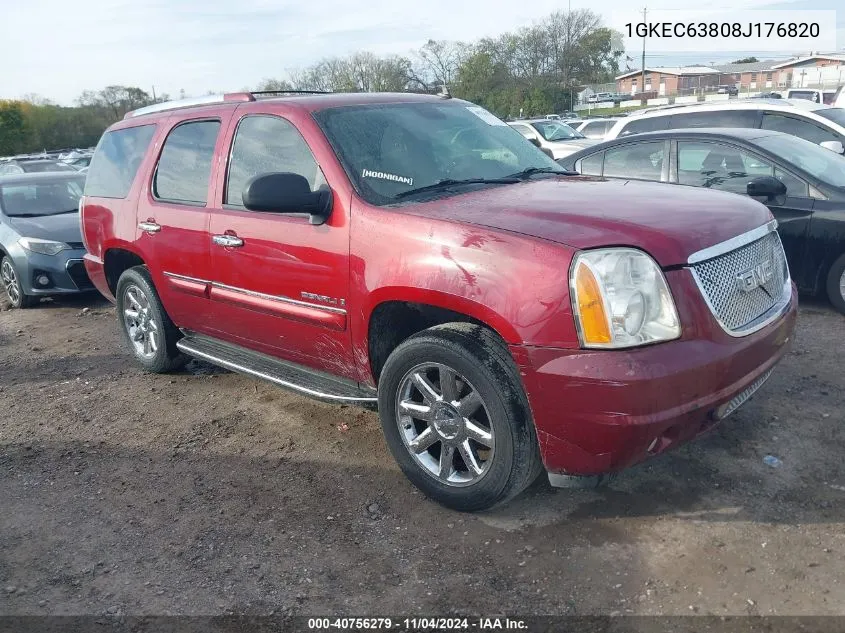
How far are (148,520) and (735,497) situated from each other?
2.77 meters

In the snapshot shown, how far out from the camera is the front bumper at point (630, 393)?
107 inches

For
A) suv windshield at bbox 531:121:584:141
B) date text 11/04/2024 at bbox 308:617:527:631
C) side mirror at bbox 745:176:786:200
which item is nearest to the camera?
date text 11/04/2024 at bbox 308:617:527:631

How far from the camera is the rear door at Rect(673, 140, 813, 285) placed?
596 cm

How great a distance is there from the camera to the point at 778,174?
6160 millimetres

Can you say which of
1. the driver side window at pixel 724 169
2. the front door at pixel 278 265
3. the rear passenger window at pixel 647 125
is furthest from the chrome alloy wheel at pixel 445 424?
the rear passenger window at pixel 647 125

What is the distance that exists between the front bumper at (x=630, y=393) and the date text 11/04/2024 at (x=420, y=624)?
2.11 ft

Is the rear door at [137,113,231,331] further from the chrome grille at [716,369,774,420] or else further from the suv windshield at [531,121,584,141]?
the suv windshield at [531,121,584,141]

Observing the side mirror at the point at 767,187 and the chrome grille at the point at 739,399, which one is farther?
the side mirror at the point at 767,187

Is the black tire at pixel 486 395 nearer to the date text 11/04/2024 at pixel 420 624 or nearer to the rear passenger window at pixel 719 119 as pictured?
the date text 11/04/2024 at pixel 420 624

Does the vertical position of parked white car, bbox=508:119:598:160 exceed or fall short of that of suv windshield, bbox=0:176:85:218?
it exceeds it

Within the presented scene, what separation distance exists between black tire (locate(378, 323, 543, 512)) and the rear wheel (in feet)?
21.6

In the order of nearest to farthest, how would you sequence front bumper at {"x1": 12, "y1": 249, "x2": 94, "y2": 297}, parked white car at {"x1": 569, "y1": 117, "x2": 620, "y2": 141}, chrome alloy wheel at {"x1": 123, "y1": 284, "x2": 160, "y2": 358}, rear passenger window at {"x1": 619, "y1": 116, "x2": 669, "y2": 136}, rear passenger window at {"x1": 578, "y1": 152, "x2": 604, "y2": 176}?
chrome alloy wheel at {"x1": 123, "y1": 284, "x2": 160, "y2": 358} < rear passenger window at {"x1": 578, "y1": 152, "x2": 604, "y2": 176} < front bumper at {"x1": 12, "y1": 249, "x2": 94, "y2": 297} < rear passenger window at {"x1": 619, "y1": 116, "x2": 669, "y2": 136} < parked white car at {"x1": 569, "y1": 117, "x2": 620, "y2": 141}

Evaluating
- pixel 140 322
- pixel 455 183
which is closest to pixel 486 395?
pixel 455 183

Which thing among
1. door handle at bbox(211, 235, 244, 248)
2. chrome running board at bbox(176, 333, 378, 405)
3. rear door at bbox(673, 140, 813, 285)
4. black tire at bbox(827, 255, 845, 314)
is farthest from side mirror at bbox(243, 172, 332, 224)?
black tire at bbox(827, 255, 845, 314)
